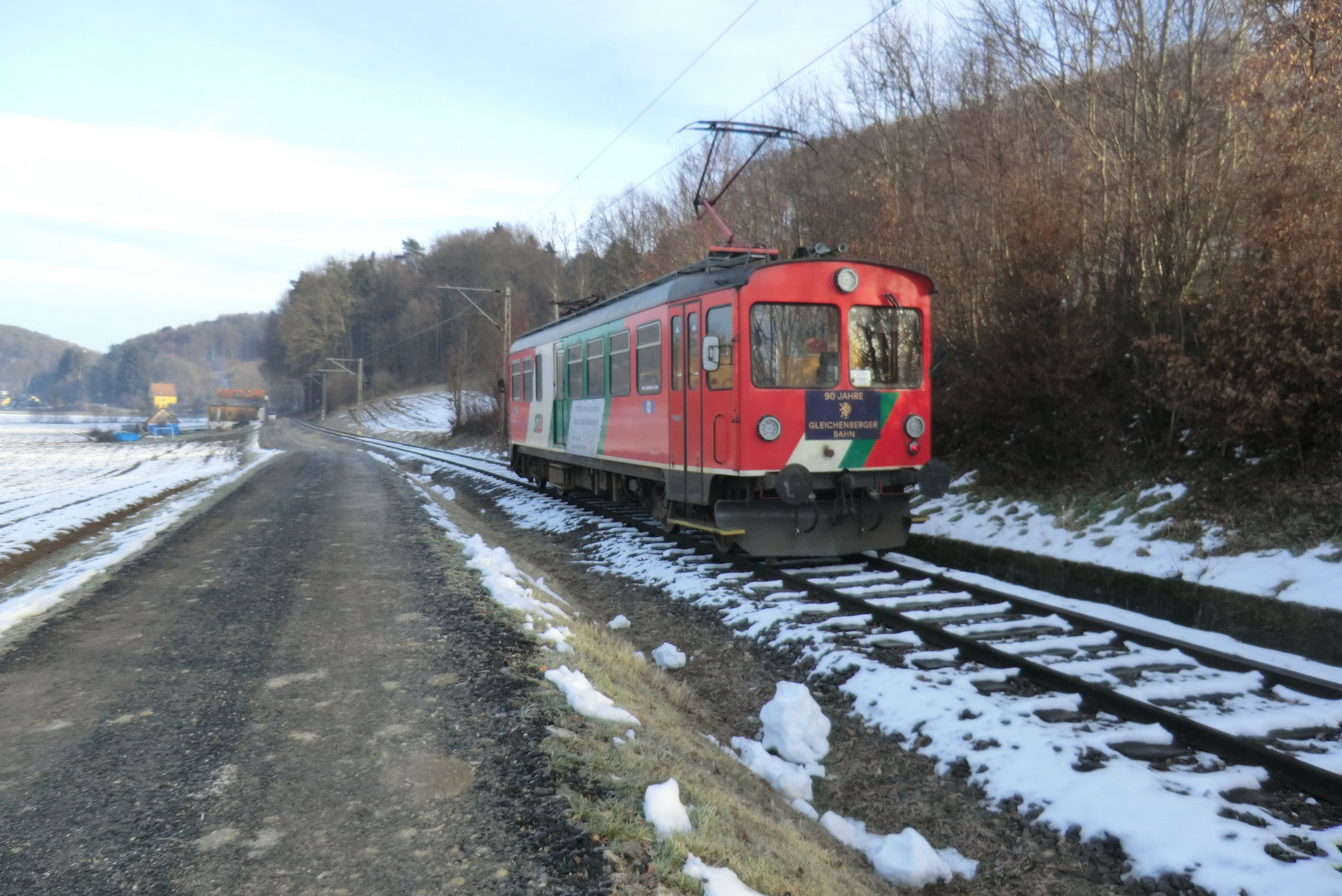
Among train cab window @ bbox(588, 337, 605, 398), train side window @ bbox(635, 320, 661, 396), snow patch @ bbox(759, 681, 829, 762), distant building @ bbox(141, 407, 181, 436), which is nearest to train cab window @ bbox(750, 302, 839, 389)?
train side window @ bbox(635, 320, 661, 396)

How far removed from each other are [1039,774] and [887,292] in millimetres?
5980

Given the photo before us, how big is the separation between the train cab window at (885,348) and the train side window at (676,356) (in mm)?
1822

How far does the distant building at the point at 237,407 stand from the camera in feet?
310

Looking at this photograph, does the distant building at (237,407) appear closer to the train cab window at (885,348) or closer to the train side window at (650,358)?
the train side window at (650,358)

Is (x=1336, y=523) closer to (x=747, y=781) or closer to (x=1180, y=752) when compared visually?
(x=1180, y=752)

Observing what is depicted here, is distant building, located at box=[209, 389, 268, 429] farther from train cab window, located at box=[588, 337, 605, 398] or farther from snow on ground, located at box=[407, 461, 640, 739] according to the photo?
snow on ground, located at box=[407, 461, 640, 739]

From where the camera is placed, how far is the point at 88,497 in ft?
59.4

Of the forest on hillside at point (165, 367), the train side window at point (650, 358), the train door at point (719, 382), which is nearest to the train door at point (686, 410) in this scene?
the train door at point (719, 382)

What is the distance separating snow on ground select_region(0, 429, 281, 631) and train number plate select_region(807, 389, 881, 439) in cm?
704

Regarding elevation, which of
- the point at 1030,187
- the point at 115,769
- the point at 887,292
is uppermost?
the point at 1030,187

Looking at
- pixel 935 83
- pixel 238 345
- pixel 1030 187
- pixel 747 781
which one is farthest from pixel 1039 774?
pixel 238 345

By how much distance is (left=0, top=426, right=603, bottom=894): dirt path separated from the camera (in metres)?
3.16

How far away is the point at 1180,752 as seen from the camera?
14.2 ft

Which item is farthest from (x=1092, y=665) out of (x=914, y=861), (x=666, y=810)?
(x=666, y=810)
